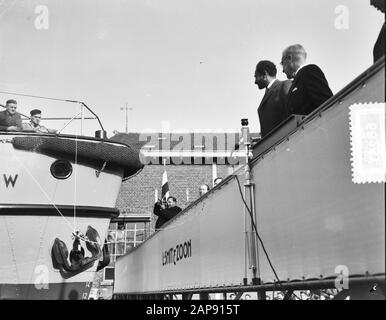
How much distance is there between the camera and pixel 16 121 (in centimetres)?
402

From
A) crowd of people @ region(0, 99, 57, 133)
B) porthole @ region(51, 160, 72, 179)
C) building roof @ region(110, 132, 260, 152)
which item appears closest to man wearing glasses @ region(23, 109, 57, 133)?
crowd of people @ region(0, 99, 57, 133)

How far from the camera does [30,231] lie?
4.07 meters

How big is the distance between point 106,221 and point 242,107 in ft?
8.42

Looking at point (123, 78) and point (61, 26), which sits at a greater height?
point (61, 26)

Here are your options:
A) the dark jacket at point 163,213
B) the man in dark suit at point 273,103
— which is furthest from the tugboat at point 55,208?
the man in dark suit at point 273,103

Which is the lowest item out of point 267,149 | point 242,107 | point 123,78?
point 267,149

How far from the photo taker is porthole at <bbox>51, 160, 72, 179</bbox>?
4418 millimetres

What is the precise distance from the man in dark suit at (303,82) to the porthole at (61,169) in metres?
2.59

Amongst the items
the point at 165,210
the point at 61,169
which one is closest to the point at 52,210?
the point at 61,169

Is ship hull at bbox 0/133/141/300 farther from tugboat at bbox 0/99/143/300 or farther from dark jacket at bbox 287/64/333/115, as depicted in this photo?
dark jacket at bbox 287/64/333/115

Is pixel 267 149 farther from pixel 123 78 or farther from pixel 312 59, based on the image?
pixel 123 78

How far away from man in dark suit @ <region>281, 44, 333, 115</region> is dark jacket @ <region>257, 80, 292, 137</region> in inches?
6.2

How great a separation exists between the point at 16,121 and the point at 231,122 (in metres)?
2.23
